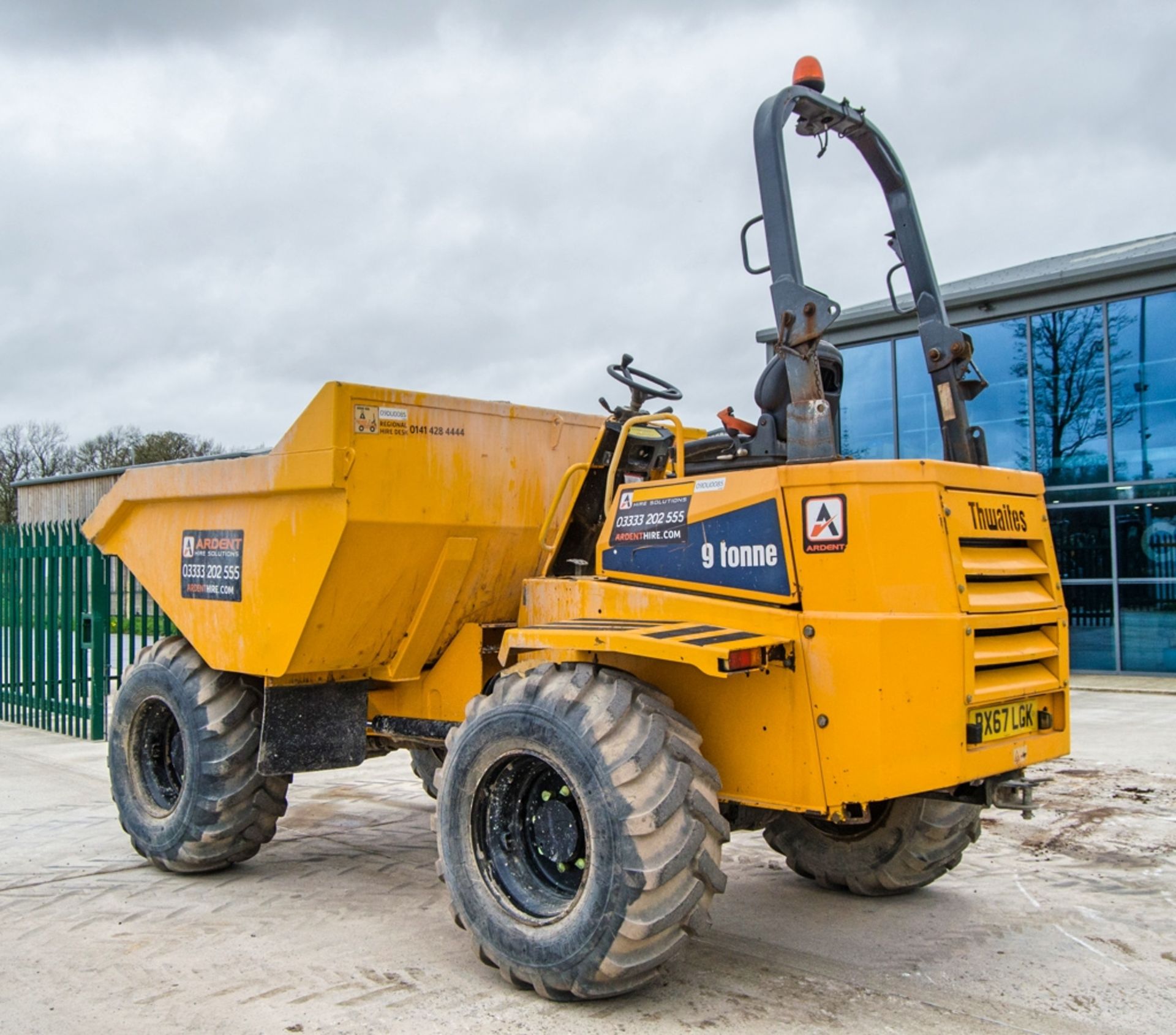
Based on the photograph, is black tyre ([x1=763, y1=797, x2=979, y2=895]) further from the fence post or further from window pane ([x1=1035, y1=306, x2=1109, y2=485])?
window pane ([x1=1035, y1=306, x2=1109, y2=485])

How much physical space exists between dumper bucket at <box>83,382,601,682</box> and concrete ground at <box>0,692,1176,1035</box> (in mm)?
1233

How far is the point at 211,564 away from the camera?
6352 mm

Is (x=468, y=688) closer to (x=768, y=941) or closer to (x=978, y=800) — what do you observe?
(x=768, y=941)

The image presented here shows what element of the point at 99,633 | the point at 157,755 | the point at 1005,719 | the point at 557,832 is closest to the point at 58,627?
the point at 99,633

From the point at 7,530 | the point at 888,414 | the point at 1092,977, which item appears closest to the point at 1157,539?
the point at 888,414

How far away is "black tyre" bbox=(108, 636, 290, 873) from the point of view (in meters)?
6.25

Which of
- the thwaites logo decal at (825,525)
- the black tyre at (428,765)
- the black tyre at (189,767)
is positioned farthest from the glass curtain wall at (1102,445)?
the black tyre at (189,767)

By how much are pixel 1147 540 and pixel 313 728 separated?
46.1ft

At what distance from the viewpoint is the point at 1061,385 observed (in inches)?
697

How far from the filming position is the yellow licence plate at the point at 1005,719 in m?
4.48

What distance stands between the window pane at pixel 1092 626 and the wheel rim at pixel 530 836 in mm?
14339

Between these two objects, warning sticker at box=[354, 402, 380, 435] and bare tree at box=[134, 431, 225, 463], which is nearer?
warning sticker at box=[354, 402, 380, 435]

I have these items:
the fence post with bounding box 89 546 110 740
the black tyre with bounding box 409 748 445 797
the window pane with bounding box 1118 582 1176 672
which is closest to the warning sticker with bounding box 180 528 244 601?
the black tyre with bounding box 409 748 445 797

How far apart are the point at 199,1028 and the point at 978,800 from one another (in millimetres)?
3025
